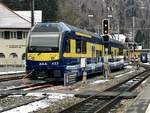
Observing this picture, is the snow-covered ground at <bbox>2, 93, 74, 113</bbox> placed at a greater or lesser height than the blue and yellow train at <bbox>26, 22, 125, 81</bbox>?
lesser

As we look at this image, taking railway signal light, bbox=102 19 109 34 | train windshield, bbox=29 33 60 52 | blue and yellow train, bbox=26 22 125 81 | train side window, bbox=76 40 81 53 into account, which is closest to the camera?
blue and yellow train, bbox=26 22 125 81

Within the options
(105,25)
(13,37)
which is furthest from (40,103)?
(13,37)

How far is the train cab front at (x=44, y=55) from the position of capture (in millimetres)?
27422

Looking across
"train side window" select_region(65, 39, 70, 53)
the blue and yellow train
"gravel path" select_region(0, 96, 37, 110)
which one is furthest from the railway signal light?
"gravel path" select_region(0, 96, 37, 110)

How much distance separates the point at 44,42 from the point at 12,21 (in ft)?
197

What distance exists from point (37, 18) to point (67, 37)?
63669 millimetres

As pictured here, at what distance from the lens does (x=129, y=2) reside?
162 m

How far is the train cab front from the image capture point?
2742 cm

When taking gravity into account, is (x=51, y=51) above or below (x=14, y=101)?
above

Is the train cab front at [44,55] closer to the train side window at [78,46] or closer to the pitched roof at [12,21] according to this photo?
the train side window at [78,46]

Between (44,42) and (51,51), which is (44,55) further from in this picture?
(44,42)

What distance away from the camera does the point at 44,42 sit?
27.8 meters

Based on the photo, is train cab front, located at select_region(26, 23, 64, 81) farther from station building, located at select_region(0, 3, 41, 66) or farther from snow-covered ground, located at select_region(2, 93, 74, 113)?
station building, located at select_region(0, 3, 41, 66)

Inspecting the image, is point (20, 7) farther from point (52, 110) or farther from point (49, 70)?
point (52, 110)
